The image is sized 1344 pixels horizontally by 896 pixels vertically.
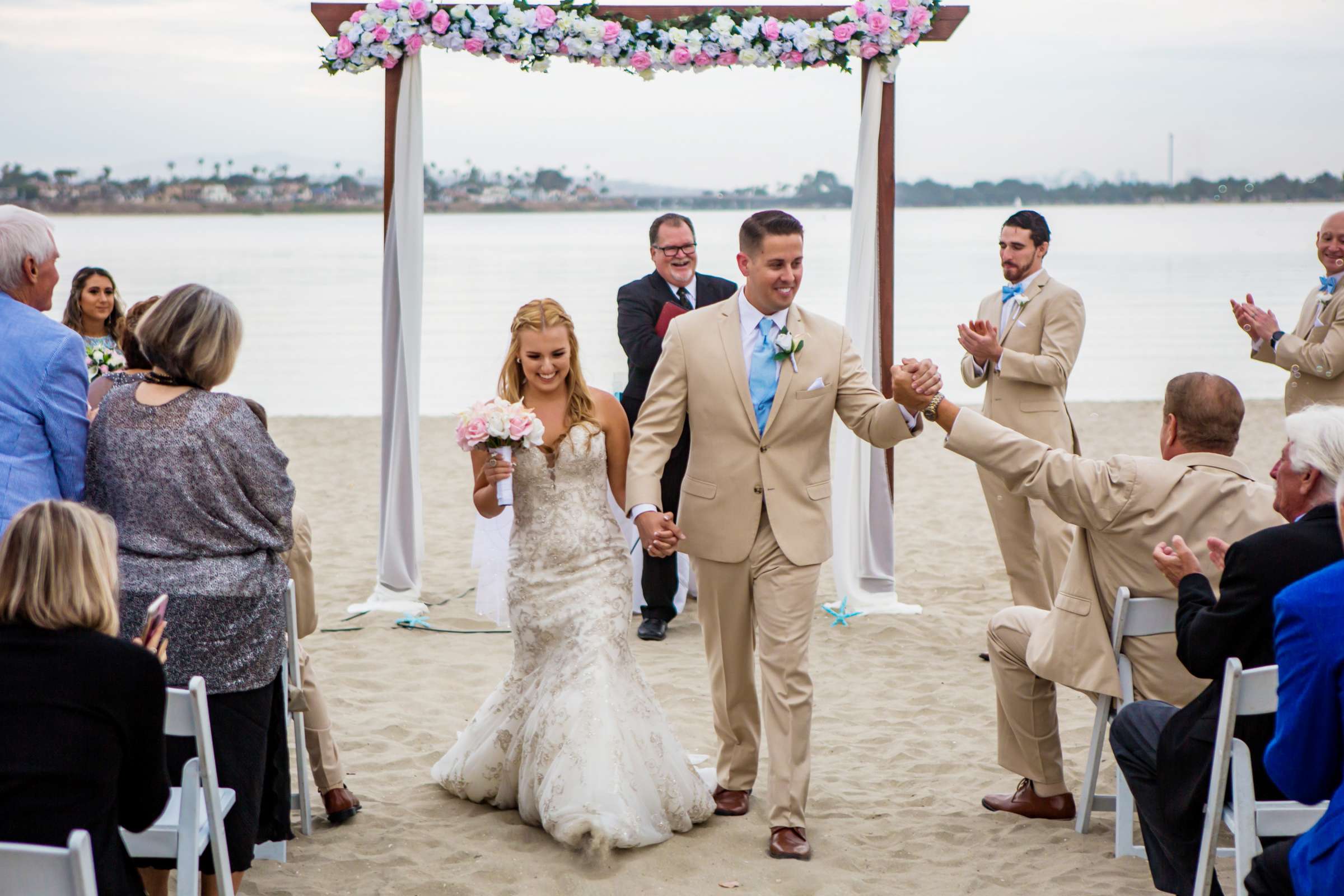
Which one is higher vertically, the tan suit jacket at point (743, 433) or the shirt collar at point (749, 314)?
the shirt collar at point (749, 314)

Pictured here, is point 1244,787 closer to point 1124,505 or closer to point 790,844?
point 1124,505

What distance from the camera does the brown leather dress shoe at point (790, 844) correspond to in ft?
12.8

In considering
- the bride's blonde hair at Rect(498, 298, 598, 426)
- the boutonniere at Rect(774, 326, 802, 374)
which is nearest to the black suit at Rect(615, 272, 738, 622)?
the bride's blonde hair at Rect(498, 298, 598, 426)

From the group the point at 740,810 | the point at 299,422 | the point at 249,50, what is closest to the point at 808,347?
the point at 740,810

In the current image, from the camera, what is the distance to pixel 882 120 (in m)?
6.84

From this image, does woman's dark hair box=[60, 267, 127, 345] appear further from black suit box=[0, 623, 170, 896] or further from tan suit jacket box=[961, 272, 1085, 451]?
tan suit jacket box=[961, 272, 1085, 451]

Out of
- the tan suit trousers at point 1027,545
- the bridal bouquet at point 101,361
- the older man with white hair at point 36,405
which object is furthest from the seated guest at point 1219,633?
the bridal bouquet at point 101,361

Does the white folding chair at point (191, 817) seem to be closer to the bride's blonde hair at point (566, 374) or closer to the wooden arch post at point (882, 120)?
the bride's blonde hair at point (566, 374)

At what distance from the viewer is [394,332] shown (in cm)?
682

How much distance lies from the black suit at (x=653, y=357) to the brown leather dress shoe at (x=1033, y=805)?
8.40 feet

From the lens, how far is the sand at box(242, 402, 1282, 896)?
12.4ft

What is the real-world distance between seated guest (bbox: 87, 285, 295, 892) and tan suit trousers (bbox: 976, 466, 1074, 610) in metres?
3.66

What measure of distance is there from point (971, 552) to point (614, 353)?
3.08 metres

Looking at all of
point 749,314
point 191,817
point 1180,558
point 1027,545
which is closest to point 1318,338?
point 1027,545
